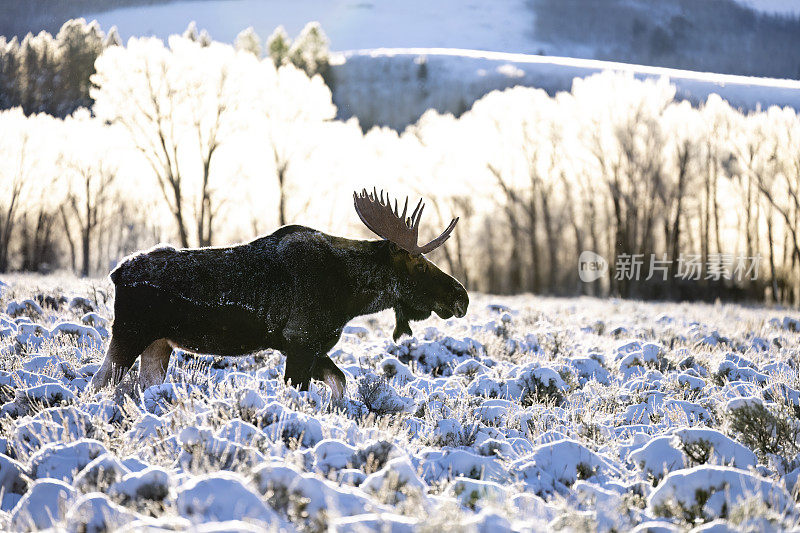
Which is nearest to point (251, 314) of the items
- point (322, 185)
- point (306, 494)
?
point (306, 494)

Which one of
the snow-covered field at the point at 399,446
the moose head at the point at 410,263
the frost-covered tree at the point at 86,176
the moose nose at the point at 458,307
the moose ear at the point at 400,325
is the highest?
the frost-covered tree at the point at 86,176

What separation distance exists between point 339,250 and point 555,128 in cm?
3126

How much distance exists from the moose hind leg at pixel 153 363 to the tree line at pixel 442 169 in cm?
2348

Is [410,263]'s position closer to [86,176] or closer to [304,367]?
[304,367]

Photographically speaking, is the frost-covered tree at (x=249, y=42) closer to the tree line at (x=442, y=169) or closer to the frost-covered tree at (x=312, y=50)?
the frost-covered tree at (x=312, y=50)

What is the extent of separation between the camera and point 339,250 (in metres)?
6.14

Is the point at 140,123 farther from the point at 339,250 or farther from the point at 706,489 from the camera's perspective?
the point at 706,489

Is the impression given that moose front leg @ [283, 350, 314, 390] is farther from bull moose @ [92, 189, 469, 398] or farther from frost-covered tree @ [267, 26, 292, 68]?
frost-covered tree @ [267, 26, 292, 68]

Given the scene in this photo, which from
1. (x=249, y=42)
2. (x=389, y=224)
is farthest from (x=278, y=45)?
(x=389, y=224)

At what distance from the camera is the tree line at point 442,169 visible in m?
28.9

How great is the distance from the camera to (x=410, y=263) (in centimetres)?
633

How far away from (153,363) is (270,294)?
1.23 metres

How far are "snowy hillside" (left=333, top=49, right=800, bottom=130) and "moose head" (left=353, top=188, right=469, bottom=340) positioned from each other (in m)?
52.9

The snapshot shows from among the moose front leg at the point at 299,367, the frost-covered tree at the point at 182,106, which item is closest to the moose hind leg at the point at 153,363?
the moose front leg at the point at 299,367
